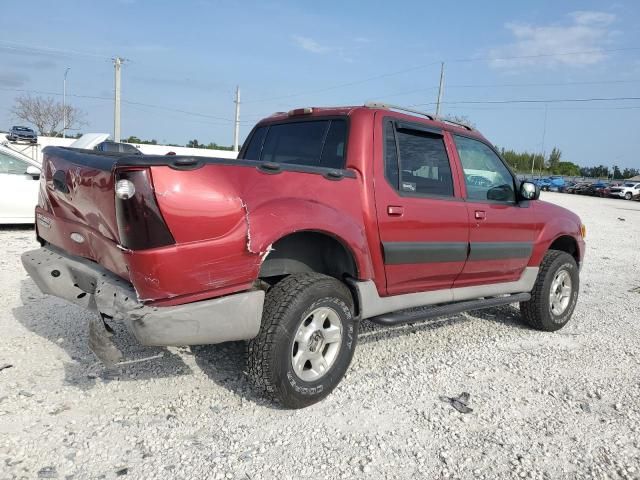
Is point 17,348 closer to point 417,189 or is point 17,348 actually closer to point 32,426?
point 32,426

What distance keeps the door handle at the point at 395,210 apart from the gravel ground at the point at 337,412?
1.19 m

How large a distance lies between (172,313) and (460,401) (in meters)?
2.02

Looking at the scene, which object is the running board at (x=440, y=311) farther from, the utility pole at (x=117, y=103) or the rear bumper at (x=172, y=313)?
the utility pole at (x=117, y=103)

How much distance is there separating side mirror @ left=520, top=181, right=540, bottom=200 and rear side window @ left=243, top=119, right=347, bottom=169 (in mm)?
1967

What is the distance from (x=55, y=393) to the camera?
3305 mm

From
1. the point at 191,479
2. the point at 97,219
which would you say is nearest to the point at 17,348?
the point at 97,219

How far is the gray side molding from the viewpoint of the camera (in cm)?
358

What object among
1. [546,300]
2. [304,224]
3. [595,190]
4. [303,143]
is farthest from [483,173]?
[595,190]

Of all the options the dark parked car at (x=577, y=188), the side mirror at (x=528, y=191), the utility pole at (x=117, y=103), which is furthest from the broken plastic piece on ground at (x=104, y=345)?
the dark parked car at (x=577, y=188)

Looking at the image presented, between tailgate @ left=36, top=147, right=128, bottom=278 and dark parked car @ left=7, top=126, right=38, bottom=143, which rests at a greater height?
dark parked car @ left=7, top=126, right=38, bottom=143

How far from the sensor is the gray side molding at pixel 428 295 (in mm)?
3579

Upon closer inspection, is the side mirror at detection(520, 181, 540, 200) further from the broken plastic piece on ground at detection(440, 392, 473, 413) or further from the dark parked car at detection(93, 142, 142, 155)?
the dark parked car at detection(93, 142, 142, 155)

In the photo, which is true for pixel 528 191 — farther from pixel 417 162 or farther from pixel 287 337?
pixel 287 337

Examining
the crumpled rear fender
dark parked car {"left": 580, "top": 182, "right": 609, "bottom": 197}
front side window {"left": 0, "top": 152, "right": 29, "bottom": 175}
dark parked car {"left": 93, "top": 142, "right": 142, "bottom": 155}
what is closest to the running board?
the crumpled rear fender
